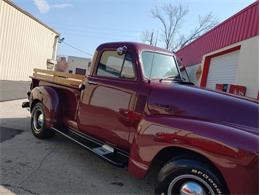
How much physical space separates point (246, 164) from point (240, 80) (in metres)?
6.29

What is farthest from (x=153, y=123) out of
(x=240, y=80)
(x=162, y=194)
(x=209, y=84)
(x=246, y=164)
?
(x=209, y=84)

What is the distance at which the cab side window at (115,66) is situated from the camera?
4.46m

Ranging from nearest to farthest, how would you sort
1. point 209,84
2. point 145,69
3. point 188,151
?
point 188,151, point 145,69, point 209,84

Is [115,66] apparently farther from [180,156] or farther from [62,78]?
[180,156]

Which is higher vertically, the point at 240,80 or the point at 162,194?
the point at 240,80

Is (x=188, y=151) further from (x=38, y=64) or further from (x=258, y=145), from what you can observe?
(x=38, y=64)

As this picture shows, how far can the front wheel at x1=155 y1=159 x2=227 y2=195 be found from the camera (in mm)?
3029

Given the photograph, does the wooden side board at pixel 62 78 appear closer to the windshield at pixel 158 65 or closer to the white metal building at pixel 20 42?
the windshield at pixel 158 65

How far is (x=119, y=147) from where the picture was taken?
14.2 ft

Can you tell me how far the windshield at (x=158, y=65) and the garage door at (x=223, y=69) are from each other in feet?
18.0

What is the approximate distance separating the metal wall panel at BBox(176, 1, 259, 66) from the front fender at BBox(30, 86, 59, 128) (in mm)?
5777

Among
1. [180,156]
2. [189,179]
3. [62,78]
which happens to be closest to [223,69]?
[62,78]

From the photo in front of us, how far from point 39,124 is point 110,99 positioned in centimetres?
231

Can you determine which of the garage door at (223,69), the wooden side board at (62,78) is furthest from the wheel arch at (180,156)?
the garage door at (223,69)
